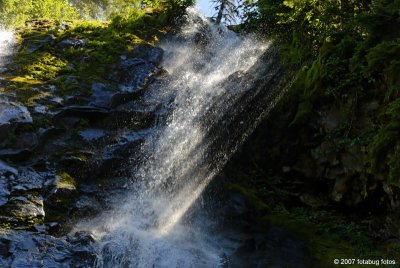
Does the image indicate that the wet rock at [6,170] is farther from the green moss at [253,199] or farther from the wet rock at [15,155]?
the green moss at [253,199]

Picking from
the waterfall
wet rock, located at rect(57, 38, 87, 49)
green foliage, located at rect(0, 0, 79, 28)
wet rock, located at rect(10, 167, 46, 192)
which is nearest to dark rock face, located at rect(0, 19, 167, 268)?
wet rock, located at rect(10, 167, 46, 192)

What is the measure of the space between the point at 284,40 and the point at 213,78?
298 centimetres

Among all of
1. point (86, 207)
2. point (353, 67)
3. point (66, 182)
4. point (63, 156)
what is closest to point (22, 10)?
point (63, 156)

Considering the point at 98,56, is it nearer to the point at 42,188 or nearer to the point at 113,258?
the point at 42,188

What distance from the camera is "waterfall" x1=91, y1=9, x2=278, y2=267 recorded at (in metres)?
7.56

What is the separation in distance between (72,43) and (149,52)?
8.35 feet

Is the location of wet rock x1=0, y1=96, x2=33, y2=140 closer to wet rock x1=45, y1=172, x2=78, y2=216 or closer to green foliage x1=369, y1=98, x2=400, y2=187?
wet rock x1=45, y1=172, x2=78, y2=216

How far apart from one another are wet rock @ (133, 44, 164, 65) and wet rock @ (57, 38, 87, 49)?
174 centimetres

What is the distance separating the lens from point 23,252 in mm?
6512

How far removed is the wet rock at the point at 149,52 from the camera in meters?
13.2

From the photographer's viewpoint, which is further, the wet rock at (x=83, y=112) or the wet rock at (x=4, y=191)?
the wet rock at (x=83, y=112)

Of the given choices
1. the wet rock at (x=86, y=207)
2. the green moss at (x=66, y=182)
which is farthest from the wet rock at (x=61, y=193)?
the wet rock at (x=86, y=207)

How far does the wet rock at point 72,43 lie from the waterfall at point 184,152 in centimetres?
289

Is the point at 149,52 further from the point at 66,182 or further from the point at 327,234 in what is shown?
the point at 327,234
